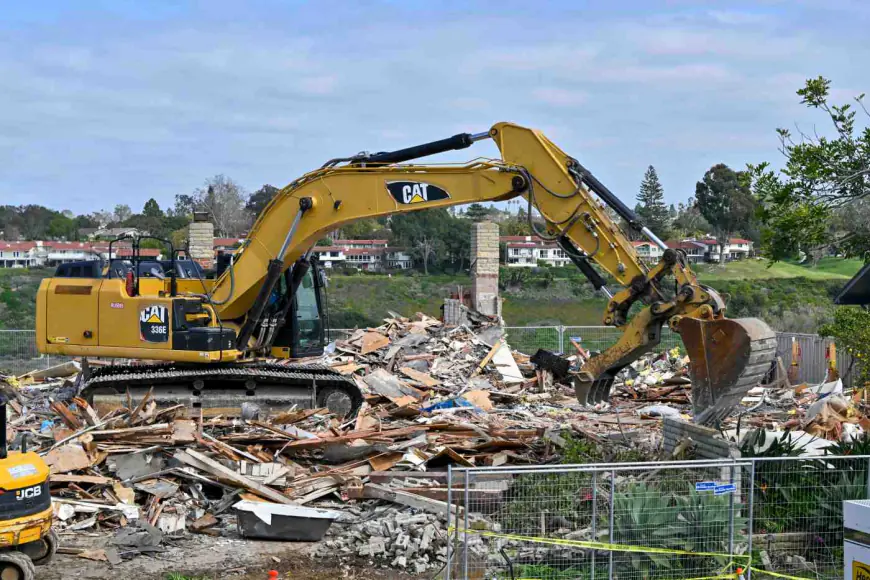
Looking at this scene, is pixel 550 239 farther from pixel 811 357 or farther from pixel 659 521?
pixel 811 357

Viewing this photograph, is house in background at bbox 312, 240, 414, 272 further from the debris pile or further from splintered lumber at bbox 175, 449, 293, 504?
the debris pile

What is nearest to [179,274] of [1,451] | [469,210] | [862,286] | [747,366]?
[1,451]

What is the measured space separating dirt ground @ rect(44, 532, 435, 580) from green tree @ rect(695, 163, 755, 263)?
219ft

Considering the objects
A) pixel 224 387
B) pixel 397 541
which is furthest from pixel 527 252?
pixel 397 541

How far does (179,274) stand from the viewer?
16.2 metres

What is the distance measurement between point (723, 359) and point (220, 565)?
19.9 ft

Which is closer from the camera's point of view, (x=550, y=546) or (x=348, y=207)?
(x=550, y=546)

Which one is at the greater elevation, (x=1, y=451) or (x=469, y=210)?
(x=469, y=210)

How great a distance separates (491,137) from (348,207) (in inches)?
101

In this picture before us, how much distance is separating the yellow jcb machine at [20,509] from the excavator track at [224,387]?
20.3ft

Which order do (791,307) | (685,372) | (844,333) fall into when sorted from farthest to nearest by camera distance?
(791,307) < (685,372) < (844,333)

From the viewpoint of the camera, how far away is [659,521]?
27.5 ft

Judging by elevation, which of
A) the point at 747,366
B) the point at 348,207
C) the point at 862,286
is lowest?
the point at 747,366

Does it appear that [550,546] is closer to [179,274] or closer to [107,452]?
[107,452]
